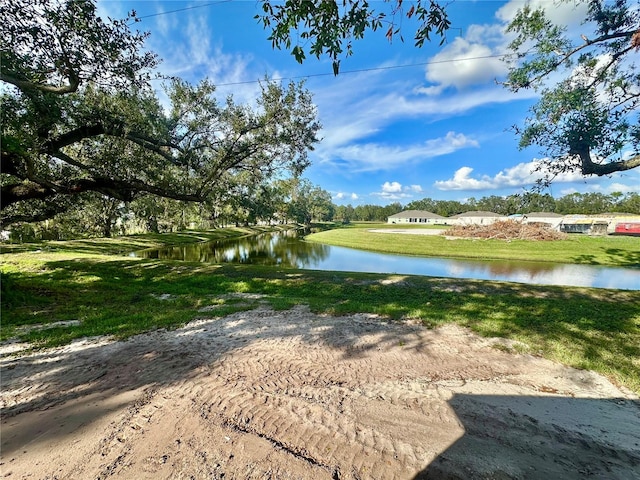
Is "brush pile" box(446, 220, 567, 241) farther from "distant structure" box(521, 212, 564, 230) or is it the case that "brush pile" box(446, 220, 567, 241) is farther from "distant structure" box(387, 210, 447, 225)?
"distant structure" box(387, 210, 447, 225)

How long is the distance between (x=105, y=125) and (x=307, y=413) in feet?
30.9

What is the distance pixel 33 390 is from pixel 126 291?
577 cm

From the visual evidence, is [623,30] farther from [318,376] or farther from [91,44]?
[91,44]

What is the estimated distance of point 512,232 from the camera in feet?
96.8

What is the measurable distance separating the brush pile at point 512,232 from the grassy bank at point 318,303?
24227 mm

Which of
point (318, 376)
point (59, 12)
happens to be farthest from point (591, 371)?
point (59, 12)

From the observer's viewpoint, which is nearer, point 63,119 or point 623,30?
point 623,30

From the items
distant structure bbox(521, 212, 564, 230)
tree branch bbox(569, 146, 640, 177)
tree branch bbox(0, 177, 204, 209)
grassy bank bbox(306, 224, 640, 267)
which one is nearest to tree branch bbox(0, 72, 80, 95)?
tree branch bbox(0, 177, 204, 209)

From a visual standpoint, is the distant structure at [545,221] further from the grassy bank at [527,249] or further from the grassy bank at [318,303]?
the grassy bank at [318,303]

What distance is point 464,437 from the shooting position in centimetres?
248

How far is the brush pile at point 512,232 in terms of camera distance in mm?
28219

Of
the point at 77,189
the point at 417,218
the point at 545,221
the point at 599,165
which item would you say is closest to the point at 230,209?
the point at 77,189

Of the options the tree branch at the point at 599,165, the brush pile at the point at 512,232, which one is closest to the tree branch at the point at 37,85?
the tree branch at the point at 599,165

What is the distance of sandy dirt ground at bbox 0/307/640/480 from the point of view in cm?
218
